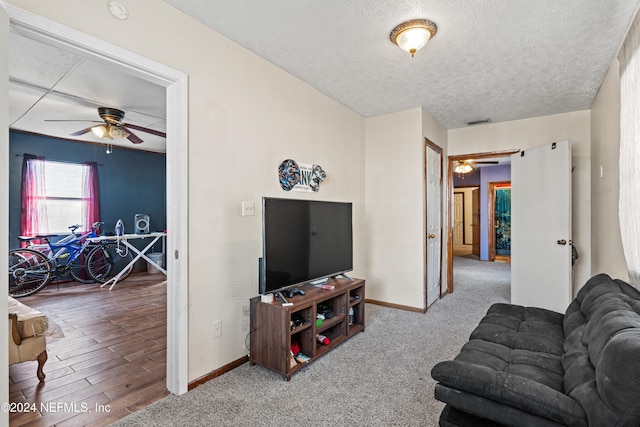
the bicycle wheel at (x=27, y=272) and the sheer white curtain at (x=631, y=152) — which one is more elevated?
the sheer white curtain at (x=631, y=152)

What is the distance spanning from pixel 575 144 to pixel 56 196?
7.72 meters

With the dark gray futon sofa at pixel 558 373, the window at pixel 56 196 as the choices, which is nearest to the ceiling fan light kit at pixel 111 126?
the window at pixel 56 196

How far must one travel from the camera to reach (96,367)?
247 cm

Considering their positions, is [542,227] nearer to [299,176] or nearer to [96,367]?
[299,176]

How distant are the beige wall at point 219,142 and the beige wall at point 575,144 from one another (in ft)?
10.4

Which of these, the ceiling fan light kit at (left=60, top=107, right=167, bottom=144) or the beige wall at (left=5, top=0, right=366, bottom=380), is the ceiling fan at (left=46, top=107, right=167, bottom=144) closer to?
the ceiling fan light kit at (left=60, top=107, right=167, bottom=144)

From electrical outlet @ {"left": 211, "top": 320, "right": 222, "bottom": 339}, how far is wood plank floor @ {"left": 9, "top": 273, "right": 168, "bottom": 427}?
1.47 feet

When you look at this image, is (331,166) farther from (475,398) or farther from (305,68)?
(475,398)

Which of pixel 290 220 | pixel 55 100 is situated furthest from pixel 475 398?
pixel 55 100

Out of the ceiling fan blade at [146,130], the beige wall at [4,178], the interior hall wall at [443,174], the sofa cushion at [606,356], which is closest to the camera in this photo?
the sofa cushion at [606,356]

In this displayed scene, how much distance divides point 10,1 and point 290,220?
1.87 meters

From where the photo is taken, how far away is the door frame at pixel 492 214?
8016 mm

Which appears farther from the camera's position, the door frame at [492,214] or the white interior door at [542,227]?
the door frame at [492,214]

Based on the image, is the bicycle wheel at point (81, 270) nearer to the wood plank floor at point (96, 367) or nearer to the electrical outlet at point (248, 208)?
the wood plank floor at point (96, 367)
